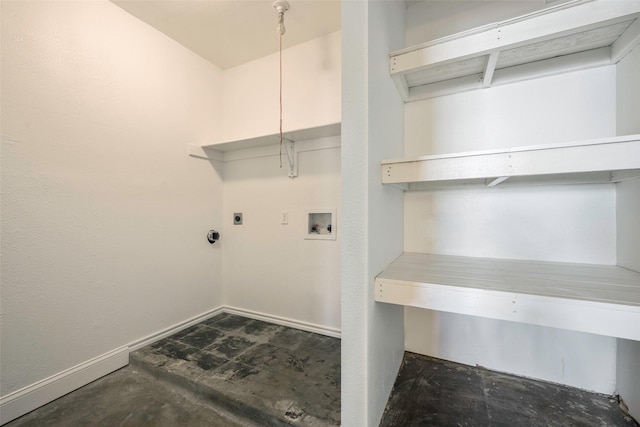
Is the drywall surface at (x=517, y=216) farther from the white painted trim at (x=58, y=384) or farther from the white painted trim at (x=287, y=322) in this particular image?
the white painted trim at (x=58, y=384)

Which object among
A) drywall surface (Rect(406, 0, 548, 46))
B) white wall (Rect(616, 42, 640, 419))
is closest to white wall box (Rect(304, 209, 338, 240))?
drywall surface (Rect(406, 0, 548, 46))

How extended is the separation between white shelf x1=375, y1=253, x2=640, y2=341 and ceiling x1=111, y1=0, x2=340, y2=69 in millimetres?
1825

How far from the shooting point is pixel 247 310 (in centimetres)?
234

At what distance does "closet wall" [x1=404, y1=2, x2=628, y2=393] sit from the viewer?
4.07 ft

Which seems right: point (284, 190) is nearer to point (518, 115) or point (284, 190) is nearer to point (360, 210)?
point (360, 210)

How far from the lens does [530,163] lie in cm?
87

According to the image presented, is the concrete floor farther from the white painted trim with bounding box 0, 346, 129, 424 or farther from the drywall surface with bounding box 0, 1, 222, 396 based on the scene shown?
the drywall surface with bounding box 0, 1, 222, 396

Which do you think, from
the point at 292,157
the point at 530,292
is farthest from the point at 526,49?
the point at 292,157

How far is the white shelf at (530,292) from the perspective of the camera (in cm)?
77

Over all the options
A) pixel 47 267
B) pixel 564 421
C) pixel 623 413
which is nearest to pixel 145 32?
pixel 47 267

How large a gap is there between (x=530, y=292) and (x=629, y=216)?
2.52 feet

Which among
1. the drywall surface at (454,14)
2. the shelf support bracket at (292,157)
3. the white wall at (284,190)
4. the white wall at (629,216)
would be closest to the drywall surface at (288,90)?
the white wall at (284,190)

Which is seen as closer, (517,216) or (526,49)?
(526,49)

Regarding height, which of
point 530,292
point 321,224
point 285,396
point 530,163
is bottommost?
point 285,396
